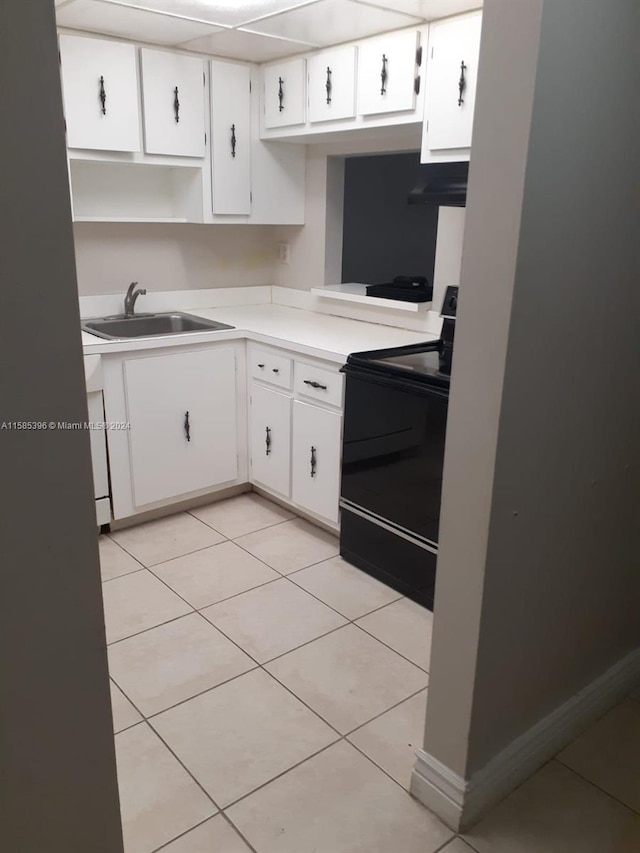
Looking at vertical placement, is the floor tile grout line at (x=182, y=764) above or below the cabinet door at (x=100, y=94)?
below

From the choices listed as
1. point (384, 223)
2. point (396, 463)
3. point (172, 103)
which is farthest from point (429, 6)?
point (396, 463)

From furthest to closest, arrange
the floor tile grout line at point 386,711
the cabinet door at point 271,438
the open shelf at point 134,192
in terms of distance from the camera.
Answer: the open shelf at point 134,192, the cabinet door at point 271,438, the floor tile grout line at point 386,711

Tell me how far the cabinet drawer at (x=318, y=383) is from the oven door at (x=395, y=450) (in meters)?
0.08

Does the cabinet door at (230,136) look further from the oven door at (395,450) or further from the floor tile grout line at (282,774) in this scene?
the floor tile grout line at (282,774)

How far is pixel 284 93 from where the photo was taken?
339 centimetres

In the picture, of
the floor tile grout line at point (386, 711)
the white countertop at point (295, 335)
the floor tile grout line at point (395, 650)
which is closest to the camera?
the floor tile grout line at point (386, 711)

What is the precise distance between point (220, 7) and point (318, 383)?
1.53 metres

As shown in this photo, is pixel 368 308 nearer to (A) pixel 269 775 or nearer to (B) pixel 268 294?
(B) pixel 268 294

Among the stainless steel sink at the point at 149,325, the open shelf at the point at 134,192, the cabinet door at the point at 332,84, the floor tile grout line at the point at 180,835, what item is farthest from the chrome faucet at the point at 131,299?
the floor tile grout line at the point at 180,835

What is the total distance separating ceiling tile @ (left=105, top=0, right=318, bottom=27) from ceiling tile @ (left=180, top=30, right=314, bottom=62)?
0.20 meters

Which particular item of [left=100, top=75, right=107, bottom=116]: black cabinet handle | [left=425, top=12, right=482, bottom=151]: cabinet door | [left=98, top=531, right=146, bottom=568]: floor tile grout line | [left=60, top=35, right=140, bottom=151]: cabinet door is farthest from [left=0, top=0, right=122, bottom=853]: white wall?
[left=100, top=75, right=107, bottom=116]: black cabinet handle

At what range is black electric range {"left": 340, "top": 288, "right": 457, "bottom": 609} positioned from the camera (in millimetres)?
2520

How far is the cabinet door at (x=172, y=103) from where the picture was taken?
3172mm

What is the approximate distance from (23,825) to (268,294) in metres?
3.55
